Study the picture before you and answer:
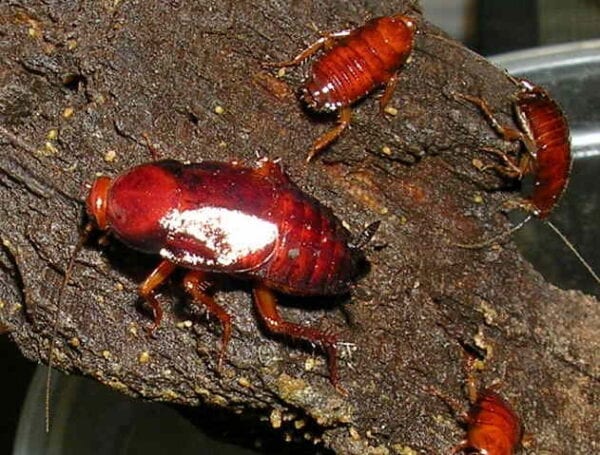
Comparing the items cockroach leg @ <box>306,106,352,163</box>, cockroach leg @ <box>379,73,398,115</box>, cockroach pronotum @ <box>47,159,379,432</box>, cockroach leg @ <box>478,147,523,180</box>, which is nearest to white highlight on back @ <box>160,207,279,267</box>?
cockroach pronotum @ <box>47,159,379,432</box>

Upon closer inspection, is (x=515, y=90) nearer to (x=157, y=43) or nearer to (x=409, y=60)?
(x=409, y=60)

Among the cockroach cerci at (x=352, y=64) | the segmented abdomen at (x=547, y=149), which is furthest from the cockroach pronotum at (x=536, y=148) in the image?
the cockroach cerci at (x=352, y=64)

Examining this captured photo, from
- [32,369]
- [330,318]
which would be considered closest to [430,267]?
[330,318]

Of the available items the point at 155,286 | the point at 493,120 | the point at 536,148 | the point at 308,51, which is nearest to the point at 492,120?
the point at 493,120

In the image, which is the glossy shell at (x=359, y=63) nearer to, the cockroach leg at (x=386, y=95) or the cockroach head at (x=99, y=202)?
the cockroach leg at (x=386, y=95)

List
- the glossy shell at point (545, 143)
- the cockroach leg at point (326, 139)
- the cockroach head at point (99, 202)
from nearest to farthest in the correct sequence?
the cockroach head at point (99, 202)
the cockroach leg at point (326, 139)
the glossy shell at point (545, 143)

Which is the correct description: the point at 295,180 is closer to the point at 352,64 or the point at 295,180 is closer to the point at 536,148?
the point at 352,64
